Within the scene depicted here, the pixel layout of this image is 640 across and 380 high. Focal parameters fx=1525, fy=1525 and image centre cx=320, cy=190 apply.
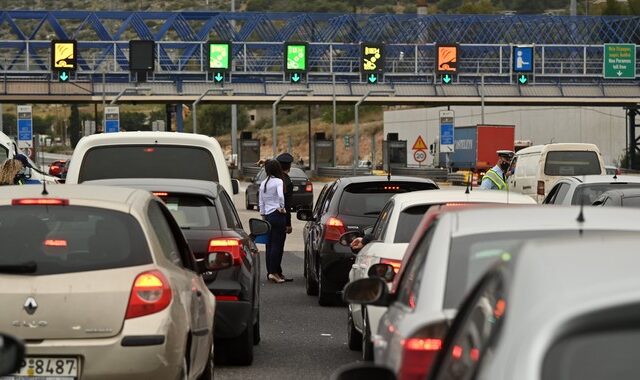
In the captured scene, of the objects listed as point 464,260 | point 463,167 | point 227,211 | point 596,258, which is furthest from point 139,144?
point 463,167

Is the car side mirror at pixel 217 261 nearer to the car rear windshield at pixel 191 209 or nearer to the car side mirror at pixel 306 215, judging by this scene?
the car rear windshield at pixel 191 209

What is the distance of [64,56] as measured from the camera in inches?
2421

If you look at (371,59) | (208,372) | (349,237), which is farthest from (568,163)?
(371,59)

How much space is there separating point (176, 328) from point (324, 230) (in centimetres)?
881

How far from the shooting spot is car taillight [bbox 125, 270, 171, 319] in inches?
310

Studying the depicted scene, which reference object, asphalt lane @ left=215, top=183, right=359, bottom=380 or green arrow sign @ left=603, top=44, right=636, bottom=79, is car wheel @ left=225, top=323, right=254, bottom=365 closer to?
asphalt lane @ left=215, top=183, right=359, bottom=380

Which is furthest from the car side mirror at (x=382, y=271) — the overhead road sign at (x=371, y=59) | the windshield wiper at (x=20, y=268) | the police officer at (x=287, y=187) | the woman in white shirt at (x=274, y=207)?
the overhead road sign at (x=371, y=59)

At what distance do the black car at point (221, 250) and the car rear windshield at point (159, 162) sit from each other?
3.42 m

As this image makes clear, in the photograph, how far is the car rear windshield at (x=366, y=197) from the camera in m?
16.8

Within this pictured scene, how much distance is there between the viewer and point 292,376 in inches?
450

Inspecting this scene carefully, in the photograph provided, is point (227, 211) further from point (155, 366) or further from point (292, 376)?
point (155, 366)

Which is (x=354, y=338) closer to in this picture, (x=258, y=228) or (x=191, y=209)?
(x=258, y=228)

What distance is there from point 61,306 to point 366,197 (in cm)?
945

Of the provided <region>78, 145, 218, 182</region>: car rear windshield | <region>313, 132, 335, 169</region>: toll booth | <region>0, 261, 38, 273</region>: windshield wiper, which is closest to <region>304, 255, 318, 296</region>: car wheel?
<region>78, 145, 218, 182</region>: car rear windshield
